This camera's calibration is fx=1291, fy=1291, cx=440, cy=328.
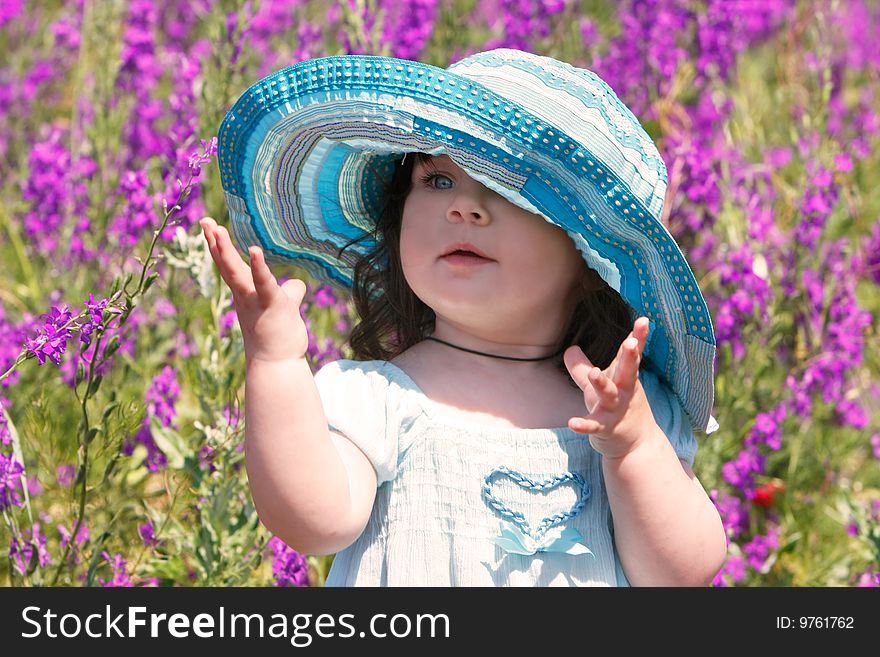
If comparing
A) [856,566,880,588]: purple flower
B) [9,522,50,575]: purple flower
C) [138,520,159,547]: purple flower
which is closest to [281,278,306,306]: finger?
[9,522,50,575]: purple flower

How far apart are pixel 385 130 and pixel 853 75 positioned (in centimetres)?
439

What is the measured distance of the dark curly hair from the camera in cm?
225

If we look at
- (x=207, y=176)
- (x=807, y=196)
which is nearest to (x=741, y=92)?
(x=807, y=196)

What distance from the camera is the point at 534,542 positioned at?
2010 mm

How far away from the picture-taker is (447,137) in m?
1.89

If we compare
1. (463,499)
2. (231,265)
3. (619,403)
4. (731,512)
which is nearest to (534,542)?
(463,499)

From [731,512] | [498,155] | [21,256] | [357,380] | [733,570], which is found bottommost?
[21,256]

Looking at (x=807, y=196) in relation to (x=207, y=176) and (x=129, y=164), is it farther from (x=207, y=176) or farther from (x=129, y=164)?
(x=129, y=164)

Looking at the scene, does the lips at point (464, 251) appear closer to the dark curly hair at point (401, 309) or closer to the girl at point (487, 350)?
the girl at point (487, 350)

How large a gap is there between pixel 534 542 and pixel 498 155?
1.97 ft

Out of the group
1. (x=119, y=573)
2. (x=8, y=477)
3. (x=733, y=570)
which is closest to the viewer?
(x=8, y=477)

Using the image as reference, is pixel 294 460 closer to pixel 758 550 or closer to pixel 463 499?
pixel 463 499

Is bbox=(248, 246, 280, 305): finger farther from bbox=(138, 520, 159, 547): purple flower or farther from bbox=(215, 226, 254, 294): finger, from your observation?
bbox=(138, 520, 159, 547): purple flower

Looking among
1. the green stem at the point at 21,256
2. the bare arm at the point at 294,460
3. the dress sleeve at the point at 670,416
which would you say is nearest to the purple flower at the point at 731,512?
the dress sleeve at the point at 670,416
